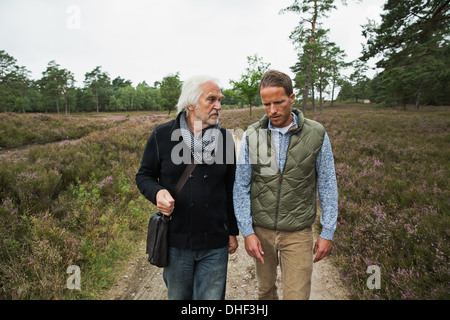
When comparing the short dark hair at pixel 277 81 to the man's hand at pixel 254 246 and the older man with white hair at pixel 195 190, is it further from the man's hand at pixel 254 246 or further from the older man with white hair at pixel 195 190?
the man's hand at pixel 254 246

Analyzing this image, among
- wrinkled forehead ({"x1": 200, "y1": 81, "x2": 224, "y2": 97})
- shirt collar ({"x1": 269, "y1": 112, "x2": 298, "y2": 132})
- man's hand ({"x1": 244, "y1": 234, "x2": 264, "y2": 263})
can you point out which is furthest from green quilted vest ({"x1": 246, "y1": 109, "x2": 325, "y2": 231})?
wrinkled forehead ({"x1": 200, "y1": 81, "x2": 224, "y2": 97})

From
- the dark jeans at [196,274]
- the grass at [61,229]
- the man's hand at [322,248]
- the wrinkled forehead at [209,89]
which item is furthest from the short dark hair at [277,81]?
the grass at [61,229]

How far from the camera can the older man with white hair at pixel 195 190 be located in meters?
1.79

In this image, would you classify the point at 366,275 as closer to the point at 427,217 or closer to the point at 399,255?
the point at 399,255

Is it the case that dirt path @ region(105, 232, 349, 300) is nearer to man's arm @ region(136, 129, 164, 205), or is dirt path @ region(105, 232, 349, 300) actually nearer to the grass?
the grass

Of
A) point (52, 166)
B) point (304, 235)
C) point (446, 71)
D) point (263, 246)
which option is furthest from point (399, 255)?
point (446, 71)

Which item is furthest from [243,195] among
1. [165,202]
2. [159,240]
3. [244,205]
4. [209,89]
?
[209,89]

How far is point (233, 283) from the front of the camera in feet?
10.9

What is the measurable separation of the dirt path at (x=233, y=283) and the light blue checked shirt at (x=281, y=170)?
1795 mm

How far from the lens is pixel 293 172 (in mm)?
1856

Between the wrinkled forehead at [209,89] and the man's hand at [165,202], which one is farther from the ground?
the wrinkled forehead at [209,89]

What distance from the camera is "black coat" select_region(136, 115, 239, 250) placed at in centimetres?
179

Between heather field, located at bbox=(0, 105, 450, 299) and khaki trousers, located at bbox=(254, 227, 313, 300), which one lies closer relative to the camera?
khaki trousers, located at bbox=(254, 227, 313, 300)

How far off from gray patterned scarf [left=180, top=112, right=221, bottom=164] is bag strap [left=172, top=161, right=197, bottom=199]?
63mm
